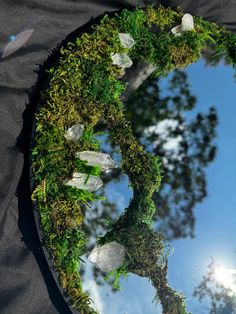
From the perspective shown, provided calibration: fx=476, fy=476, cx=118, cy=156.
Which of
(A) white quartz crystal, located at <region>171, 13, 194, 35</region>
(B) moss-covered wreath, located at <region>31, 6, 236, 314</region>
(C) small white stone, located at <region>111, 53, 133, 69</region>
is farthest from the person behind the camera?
(A) white quartz crystal, located at <region>171, 13, 194, 35</region>

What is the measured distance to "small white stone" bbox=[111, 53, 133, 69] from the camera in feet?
4.51

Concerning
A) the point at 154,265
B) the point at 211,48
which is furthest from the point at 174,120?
the point at 154,265

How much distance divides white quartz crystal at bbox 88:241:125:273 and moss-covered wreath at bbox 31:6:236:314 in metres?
0.02

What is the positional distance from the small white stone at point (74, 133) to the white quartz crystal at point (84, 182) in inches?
4.1

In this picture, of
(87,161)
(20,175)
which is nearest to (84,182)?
(87,161)

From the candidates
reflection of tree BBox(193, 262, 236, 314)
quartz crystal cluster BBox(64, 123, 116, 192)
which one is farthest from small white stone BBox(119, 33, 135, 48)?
reflection of tree BBox(193, 262, 236, 314)

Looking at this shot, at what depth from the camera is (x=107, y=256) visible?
4.24 ft

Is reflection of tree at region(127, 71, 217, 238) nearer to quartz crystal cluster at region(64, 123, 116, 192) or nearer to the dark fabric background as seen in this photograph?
quartz crystal cluster at region(64, 123, 116, 192)

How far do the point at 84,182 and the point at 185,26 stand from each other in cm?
61

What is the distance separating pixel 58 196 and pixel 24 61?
0.40 metres

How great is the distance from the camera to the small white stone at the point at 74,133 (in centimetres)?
128

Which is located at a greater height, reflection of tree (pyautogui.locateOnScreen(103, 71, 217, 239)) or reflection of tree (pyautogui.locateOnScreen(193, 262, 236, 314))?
reflection of tree (pyautogui.locateOnScreen(103, 71, 217, 239))

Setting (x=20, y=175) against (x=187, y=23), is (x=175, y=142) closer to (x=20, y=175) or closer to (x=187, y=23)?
(x=187, y=23)

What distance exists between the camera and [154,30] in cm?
151
